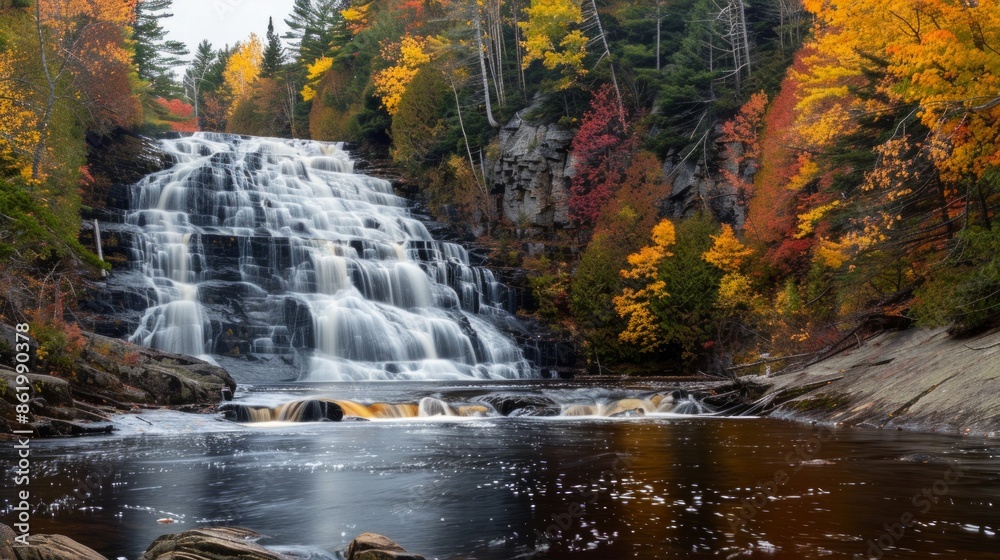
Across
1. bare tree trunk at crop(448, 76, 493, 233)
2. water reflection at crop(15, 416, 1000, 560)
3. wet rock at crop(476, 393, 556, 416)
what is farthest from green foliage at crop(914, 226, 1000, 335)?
bare tree trunk at crop(448, 76, 493, 233)

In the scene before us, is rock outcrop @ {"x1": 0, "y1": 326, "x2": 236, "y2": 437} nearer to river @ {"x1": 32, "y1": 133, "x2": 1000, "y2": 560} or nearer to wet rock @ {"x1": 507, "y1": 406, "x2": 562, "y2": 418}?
river @ {"x1": 32, "y1": 133, "x2": 1000, "y2": 560}

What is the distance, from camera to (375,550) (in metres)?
6.25

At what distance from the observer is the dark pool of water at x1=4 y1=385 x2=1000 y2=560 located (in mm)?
7172

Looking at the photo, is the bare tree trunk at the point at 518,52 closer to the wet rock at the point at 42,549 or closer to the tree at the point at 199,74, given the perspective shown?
the wet rock at the point at 42,549

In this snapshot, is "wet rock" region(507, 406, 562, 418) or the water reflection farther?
"wet rock" region(507, 406, 562, 418)

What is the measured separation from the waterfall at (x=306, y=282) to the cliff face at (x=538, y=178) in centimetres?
543

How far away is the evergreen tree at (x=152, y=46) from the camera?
60.9 meters

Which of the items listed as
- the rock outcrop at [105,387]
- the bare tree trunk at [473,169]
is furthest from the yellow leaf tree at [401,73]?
the rock outcrop at [105,387]

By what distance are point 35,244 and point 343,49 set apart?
48357 millimetres

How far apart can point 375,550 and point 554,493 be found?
380 cm

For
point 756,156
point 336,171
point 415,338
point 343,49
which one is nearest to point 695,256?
point 756,156

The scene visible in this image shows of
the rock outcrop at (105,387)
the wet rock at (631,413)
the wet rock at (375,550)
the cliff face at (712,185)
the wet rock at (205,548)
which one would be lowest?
the wet rock at (631,413)

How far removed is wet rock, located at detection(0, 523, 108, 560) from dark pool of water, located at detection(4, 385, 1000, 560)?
1.29 m

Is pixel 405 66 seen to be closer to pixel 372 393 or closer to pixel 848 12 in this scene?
pixel 372 393
